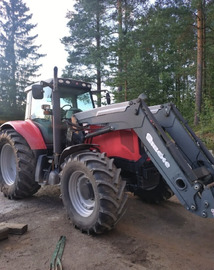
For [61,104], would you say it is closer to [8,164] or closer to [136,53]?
[8,164]

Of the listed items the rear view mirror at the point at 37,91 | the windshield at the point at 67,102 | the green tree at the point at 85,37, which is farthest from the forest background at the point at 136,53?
the rear view mirror at the point at 37,91

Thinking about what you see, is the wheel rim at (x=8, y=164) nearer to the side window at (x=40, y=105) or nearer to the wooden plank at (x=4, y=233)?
the side window at (x=40, y=105)

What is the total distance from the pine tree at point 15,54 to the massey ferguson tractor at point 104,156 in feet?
63.4

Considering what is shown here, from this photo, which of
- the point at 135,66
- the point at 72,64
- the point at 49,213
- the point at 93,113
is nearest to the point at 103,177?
the point at 93,113

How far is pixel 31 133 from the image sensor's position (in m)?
4.79

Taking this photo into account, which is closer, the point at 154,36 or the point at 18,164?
the point at 18,164

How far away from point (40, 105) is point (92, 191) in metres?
2.36

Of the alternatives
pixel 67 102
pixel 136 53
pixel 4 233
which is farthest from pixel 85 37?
pixel 4 233

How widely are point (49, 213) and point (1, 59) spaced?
76.6 ft

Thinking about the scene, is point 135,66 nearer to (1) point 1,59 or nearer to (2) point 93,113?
(2) point 93,113

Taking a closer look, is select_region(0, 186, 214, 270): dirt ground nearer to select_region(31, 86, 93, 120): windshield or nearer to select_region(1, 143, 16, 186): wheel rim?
select_region(1, 143, 16, 186): wheel rim

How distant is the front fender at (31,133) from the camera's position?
15.4 ft

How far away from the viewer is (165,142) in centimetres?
311

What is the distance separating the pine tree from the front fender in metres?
19.3
